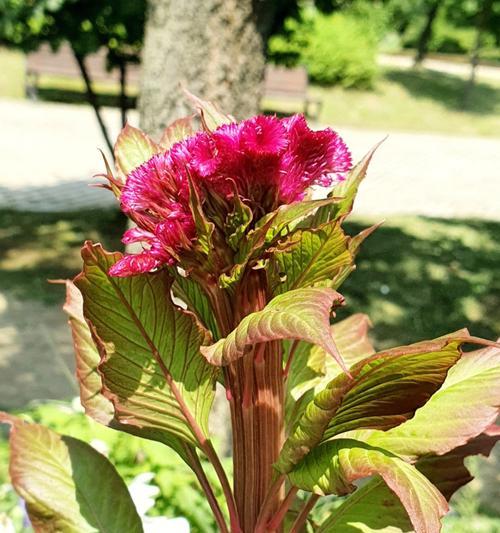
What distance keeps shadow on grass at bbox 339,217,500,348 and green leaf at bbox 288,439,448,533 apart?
461 cm

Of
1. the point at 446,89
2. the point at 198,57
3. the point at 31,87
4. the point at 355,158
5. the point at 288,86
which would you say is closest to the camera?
the point at 198,57

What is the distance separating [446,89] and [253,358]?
23.0 meters

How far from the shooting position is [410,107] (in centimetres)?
2031

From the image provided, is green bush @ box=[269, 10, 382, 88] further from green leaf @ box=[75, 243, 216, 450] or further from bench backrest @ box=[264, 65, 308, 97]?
green leaf @ box=[75, 243, 216, 450]

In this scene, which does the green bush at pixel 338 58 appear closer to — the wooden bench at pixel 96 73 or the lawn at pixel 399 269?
the wooden bench at pixel 96 73

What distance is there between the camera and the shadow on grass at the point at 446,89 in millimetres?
21344

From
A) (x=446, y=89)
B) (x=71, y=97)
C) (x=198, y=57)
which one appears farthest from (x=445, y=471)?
(x=446, y=89)

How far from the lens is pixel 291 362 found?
1.35m

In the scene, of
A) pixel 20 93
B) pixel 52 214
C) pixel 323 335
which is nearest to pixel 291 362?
pixel 323 335

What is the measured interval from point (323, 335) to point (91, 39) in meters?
6.09

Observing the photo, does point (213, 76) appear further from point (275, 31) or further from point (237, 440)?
point (275, 31)

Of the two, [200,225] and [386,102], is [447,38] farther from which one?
[200,225]

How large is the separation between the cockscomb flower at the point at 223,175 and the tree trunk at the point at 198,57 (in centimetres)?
212

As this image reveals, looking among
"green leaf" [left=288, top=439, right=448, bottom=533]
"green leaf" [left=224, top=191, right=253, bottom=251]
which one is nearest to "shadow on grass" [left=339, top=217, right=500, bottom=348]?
"green leaf" [left=288, top=439, right=448, bottom=533]
